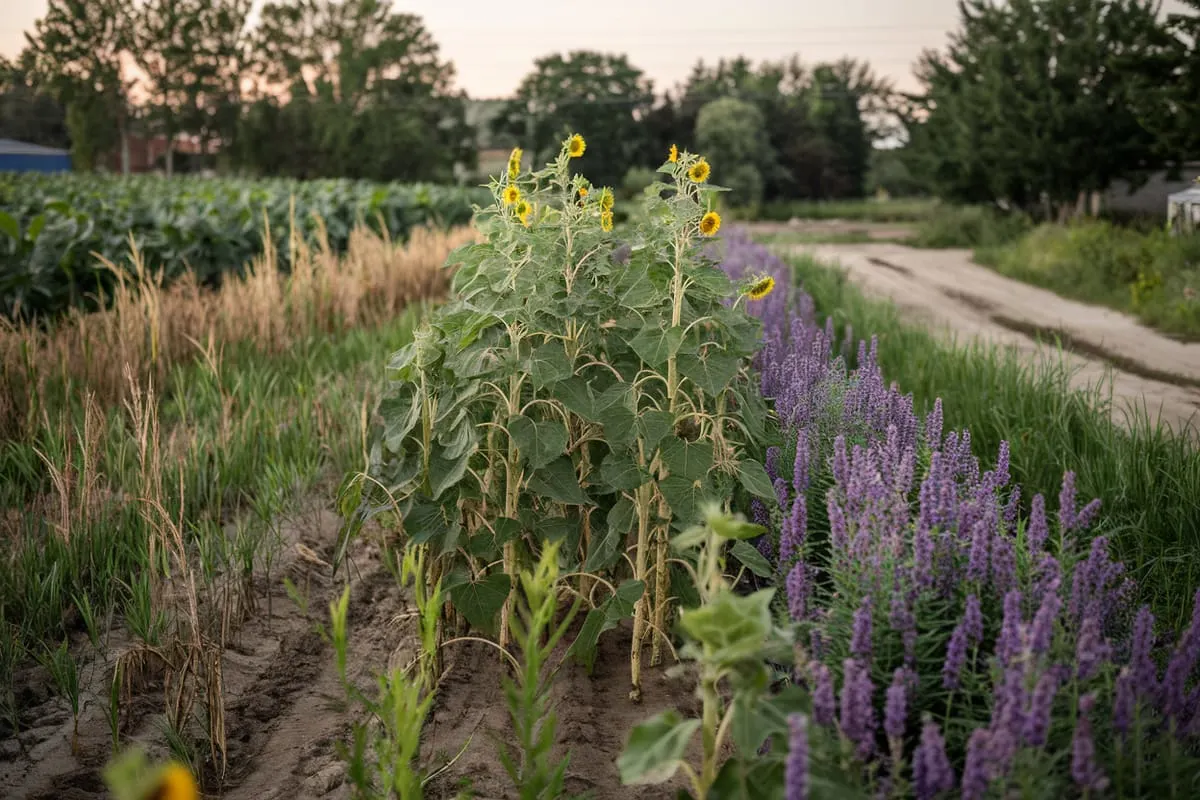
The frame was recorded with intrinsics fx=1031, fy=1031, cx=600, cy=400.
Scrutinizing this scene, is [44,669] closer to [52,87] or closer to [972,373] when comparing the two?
[972,373]

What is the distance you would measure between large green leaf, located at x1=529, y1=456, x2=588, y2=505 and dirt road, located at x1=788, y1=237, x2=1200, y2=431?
9.44ft

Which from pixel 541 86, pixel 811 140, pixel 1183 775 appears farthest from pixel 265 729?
pixel 541 86

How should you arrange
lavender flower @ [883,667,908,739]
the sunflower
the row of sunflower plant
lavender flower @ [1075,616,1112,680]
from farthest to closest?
the row of sunflower plant, lavender flower @ [1075,616,1112,680], lavender flower @ [883,667,908,739], the sunflower

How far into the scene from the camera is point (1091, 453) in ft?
15.4

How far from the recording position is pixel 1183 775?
6.81 ft

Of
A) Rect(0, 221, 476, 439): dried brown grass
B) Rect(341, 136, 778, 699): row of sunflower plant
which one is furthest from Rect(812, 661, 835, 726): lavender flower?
Rect(0, 221, 476, 439): dried brown grass

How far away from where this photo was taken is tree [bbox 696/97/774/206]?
50688 millimetres

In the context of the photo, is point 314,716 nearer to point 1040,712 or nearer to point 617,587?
point 617,587

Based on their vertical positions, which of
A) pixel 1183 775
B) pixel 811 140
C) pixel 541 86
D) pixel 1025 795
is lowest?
pixel 1183 775

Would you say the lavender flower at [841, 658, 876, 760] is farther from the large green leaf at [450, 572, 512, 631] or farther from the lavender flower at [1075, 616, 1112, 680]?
the large green leaf at [450, 572, 512, 631]

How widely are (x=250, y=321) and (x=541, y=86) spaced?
219 ft

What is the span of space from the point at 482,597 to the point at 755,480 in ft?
3.03

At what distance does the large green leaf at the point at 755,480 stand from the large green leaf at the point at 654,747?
3.46ft

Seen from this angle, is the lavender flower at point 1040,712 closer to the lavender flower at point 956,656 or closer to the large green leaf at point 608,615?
the lavender flower at point 956,656
